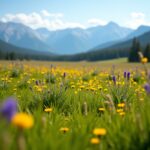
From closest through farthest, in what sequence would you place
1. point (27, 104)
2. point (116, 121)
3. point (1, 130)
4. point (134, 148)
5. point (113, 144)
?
point (1, 130) < point (134, 148) < point (113, 144) < point (116, 121) < point (27, 104)

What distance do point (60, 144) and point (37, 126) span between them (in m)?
0.45

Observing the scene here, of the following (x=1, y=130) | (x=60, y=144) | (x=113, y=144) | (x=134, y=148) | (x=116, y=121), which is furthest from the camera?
(x=116, y=121)

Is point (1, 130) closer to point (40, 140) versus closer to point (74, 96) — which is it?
point (40, 140)

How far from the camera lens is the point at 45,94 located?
18.9 ft

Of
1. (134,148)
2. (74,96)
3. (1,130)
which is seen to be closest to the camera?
(1,130)

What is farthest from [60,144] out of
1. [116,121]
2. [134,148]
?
[116,121]

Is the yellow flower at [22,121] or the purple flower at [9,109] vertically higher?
the purple flower at [9,109]

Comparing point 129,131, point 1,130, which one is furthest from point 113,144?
point 1,130

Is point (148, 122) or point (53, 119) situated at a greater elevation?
point (148, 122)

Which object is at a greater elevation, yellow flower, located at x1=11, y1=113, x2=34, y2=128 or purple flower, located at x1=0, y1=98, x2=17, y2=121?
purple flower, located at x1=0, y1=98, x2=17, y2=121

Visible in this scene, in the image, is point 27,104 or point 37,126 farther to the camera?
point 27,104

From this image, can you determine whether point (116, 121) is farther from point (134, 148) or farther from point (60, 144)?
point (60, 144)

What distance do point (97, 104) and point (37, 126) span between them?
121 inches

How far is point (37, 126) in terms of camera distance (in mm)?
2627
